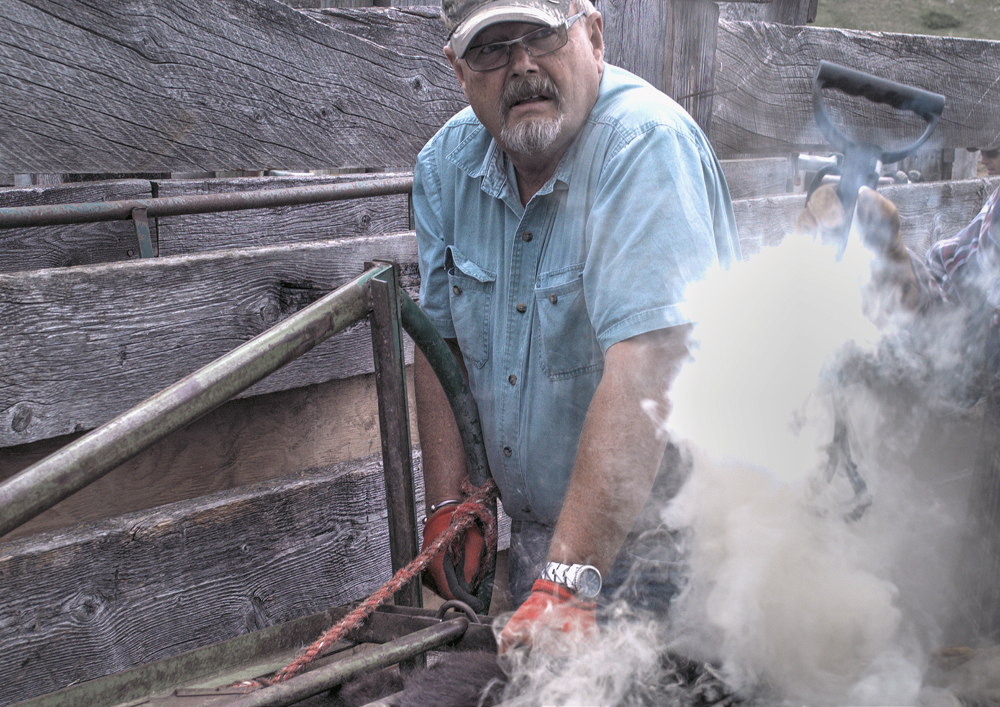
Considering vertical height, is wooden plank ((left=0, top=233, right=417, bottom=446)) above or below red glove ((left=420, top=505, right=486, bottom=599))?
above

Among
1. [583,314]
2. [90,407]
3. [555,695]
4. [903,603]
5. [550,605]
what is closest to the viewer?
[555,695]

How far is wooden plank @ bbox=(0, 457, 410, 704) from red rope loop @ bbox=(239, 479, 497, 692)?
0.55 m

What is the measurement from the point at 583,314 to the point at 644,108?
485 mm

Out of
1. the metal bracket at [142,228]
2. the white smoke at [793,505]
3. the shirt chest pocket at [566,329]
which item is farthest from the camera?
the metal bracket at [142,228]

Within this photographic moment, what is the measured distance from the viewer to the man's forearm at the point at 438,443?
2.17 m

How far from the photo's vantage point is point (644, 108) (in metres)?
1.66

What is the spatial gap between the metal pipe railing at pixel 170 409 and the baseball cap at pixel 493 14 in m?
0.57

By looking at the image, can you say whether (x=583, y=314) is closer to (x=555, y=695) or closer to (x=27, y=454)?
Result: (x=555, y=695)

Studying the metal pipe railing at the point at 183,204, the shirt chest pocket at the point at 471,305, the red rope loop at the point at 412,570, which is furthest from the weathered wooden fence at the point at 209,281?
the red rope loop at the point at 412,570

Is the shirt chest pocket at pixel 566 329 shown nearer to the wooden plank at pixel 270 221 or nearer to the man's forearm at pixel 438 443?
the man's forearm at pixel 438 443

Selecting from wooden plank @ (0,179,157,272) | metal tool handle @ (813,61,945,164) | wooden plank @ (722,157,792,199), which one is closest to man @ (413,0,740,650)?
metal tool handle @ (813,61,945,164)

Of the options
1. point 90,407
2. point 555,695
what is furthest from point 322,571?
point 555,695

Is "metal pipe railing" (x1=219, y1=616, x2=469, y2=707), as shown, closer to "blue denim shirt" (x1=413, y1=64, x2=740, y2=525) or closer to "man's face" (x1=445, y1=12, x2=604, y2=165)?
"blue denim shirt" (x1=413, y1=64, x2=740, y2=525)

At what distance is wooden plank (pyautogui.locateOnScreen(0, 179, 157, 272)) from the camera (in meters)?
2.95
